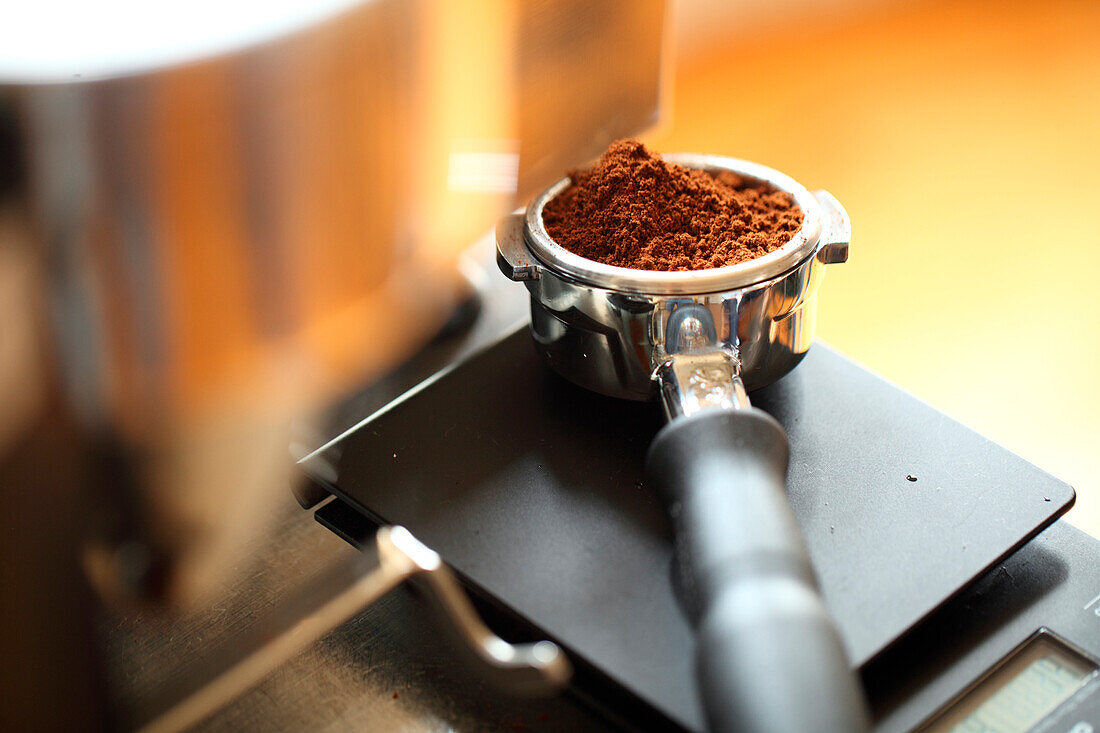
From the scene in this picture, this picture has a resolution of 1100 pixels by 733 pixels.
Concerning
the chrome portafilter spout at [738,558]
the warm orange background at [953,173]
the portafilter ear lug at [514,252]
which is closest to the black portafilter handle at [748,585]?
the chrome portafilter spout at [738,558]

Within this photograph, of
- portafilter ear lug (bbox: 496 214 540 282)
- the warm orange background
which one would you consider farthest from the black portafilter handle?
the warm orange background

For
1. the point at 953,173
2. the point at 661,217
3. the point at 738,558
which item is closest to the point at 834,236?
the point at 661,217

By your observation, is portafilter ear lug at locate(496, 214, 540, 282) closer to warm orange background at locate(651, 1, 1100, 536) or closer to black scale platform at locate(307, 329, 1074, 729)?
black scale platform at locate(307, 329, 1074, 729)

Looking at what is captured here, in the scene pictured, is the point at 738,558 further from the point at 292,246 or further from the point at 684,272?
the point at 292,246

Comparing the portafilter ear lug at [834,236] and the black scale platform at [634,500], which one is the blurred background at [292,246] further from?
the portafilter ear lug at [834,236]

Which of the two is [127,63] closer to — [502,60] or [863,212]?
[502,60]
